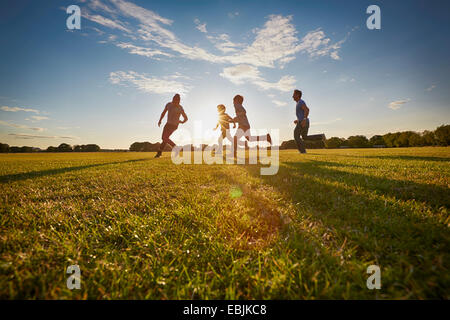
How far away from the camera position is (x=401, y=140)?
70.0m

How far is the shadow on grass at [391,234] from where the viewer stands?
105 cm

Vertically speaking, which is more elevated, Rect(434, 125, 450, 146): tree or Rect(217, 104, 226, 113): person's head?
Rect(434, 125, 450, 146): tree

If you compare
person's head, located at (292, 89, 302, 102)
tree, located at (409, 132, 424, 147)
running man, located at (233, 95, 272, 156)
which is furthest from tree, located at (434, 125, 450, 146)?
running man, located at (233, 95, 272, 156)

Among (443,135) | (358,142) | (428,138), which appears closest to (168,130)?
(443,135)

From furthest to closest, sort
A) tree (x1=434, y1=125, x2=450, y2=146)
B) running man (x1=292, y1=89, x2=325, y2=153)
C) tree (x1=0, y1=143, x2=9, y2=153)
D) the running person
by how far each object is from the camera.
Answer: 1. tree (x1=434, y1=125, x2=450, y2=146)
2. tree (x1=0, y1=143, x2=9, y2=153)
3. running man (x1=292, y1=89, x2=325, y2=153)
4. the running person

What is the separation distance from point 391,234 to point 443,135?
80.2 metres

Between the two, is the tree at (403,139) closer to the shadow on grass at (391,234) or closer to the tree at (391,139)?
the tree at (391,139)

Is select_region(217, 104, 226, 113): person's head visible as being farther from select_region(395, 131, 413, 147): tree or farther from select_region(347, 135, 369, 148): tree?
select_region(395, 131, 413, 147): tree

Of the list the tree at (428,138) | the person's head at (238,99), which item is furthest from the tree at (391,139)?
the person's head at (238,99)

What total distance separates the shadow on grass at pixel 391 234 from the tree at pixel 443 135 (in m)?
77.6

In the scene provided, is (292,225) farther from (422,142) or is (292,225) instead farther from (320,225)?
(422,142)

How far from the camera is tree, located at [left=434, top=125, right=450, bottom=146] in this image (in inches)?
2041
